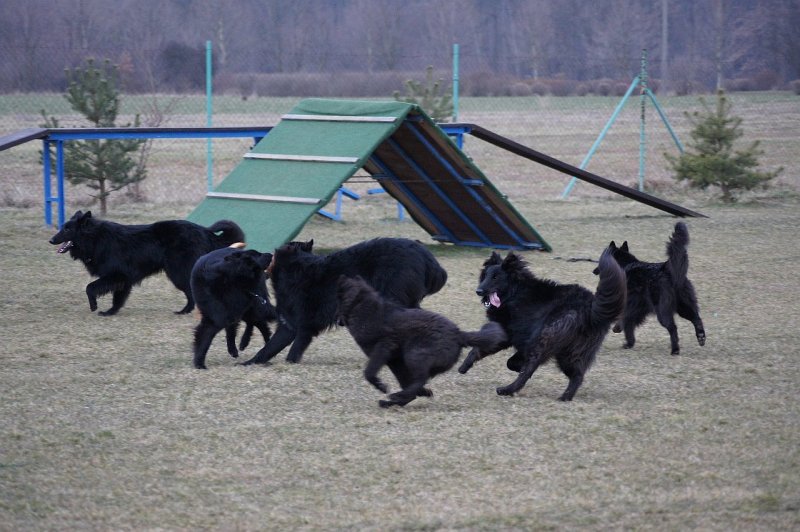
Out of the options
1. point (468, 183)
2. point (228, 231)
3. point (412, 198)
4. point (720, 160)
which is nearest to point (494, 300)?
point (228, 231)

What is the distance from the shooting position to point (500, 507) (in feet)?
13.0

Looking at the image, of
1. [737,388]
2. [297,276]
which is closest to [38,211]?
[297,276]

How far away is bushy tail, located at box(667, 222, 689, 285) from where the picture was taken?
686cm

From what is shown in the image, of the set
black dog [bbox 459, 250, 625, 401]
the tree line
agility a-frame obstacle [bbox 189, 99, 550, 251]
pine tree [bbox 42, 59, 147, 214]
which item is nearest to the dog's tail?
black dog [bbox 459, 250, 625, 401]

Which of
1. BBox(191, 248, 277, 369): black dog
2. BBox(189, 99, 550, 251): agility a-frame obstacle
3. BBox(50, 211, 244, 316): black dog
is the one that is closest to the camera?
BBox(191, 248, 277, 369): black dog

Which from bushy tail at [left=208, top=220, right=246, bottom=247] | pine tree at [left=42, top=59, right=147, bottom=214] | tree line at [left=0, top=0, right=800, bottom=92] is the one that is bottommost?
bushy tail at [left=208, top=220, right=246, bottom=247]

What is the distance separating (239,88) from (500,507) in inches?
836

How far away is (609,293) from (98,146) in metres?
9.65

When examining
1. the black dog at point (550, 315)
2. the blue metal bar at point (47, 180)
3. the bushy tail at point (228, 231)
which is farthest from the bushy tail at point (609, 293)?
the blue metal bar at point (47, 180)

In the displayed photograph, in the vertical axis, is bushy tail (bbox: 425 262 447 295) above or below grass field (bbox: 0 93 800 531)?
above

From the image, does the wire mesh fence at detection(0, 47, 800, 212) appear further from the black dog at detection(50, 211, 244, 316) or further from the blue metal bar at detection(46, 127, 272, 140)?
the black dog at detection(50, 211, 244, 316)

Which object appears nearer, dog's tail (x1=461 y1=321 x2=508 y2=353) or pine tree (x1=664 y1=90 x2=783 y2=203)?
dog's tail (x1=461 y1=321 x2=508 y2=353)

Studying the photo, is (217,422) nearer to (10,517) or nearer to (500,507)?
(10,517)

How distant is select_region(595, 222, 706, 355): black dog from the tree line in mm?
14102
